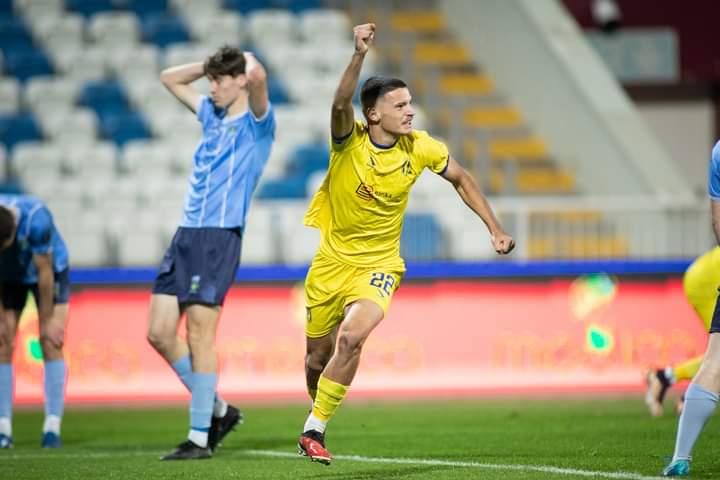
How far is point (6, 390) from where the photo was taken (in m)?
9.55

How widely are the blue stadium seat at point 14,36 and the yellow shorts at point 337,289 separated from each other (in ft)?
44.3

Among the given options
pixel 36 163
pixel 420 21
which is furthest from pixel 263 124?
pixel 420 21

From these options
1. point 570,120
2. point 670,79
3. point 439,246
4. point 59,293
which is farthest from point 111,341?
point 670,79

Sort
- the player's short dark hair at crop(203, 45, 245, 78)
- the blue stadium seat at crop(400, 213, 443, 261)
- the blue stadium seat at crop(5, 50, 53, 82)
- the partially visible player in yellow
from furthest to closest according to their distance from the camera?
the blue stadium seat at crop(5, 50, 53, 82) → the blue stadium seat at crop(400, 213, 443, 261) → the partially visible player in yellow → the player's short dark hair at crop(203, 45, 245, 78)

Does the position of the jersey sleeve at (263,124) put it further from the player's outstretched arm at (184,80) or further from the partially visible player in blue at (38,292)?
the partially visible player in blue at (38,292)

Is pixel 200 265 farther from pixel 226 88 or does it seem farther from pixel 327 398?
pixel 327 398

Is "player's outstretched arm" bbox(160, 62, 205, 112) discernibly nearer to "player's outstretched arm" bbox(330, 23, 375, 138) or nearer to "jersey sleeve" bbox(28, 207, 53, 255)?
"jersey sleeve" bbox(28, 207, 53, 255)

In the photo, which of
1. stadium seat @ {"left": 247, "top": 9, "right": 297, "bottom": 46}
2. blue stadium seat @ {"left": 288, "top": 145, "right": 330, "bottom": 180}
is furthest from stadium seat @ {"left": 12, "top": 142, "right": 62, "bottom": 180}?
stadium seat @ {"left": 247, "top": 9, "right": 297, "bottom": 46}

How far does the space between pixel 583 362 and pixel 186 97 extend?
6.64 m

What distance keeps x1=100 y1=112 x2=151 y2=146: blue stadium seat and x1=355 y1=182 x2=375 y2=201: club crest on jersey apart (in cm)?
1099

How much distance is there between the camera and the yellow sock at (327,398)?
7.04 m

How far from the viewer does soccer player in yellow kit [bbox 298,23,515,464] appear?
7.24 m

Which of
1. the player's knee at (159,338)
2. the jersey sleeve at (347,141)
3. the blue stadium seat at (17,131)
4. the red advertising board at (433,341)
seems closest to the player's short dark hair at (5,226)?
the player's knee at (159,338)

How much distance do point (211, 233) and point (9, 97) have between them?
11.0m
